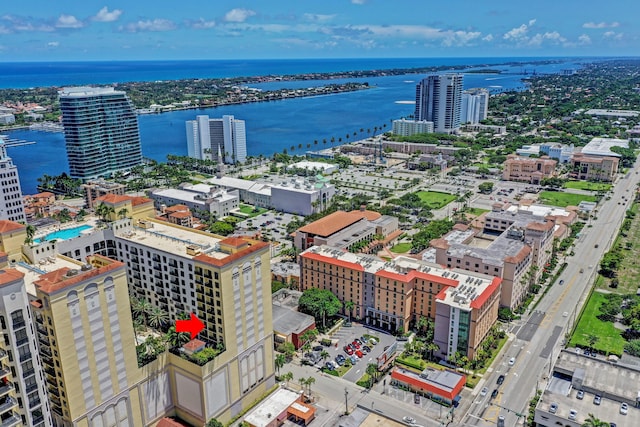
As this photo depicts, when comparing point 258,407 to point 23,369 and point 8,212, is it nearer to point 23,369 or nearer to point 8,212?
point 23,369

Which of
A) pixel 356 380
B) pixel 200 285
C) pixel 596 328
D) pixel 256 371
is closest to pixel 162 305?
pixel 200 285

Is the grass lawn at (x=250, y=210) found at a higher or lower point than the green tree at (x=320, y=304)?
lower

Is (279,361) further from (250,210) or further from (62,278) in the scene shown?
(250,210)

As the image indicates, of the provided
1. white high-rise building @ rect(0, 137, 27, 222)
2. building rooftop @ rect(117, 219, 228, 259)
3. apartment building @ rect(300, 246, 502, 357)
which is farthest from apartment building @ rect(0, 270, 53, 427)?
white high-rise building @ rect(0, 137, 27, 222)

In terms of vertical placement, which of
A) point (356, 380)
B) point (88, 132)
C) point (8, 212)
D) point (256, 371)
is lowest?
point (356, 380)

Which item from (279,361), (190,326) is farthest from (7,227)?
(279,361)

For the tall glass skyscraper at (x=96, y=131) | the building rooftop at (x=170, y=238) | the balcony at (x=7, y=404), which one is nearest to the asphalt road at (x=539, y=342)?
the building rooftop at (x=170, y=238)

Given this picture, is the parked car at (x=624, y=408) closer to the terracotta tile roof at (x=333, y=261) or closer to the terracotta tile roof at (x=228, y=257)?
the terracotta tile roof at (x=333, y=261)
